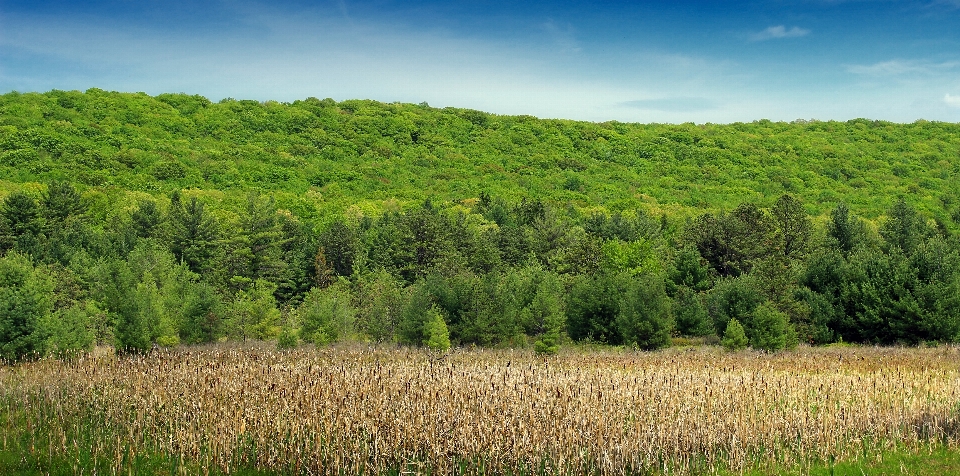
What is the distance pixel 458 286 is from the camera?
40.0 metres

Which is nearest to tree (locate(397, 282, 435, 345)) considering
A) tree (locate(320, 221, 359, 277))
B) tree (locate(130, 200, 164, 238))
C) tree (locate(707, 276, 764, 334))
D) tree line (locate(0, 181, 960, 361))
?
tree line (locate(0, 181, 960, 361))

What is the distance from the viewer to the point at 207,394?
1652cm

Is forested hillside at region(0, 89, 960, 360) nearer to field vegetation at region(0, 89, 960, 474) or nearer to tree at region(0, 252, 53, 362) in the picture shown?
tree at region(0, 252, 53, 362)

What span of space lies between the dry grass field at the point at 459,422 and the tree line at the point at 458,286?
12.5 meters

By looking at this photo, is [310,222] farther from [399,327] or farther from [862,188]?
[862,188]

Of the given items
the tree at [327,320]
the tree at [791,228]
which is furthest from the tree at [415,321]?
the tree at [791,228]

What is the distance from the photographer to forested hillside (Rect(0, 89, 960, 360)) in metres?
37.8

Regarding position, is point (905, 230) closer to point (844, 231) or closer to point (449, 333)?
point (844, 231)

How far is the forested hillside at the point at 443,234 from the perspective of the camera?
1486 inches

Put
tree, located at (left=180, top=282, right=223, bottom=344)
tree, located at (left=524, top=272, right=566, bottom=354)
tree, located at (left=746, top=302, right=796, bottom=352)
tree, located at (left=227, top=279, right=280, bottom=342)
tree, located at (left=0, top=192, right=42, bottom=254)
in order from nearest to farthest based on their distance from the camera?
tree, located at (left=746, top=302, right=796, bottom=352), tree, located at (left=524, top=272, right=566, bottom=354), tree, located at (left=180, top=282, right=223, bottom=344), tree, located at (left=227, top=279, right=280, bottom=342), tree, located at (left=0, top=192, right=42, bottom=254)

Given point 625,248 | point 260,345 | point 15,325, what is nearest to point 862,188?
point 625,248

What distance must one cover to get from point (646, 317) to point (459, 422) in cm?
2478

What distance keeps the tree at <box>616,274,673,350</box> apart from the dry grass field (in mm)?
16719

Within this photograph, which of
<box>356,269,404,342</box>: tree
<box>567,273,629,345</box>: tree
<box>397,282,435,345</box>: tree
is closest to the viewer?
<box>397,282,435,345</box>: tree
